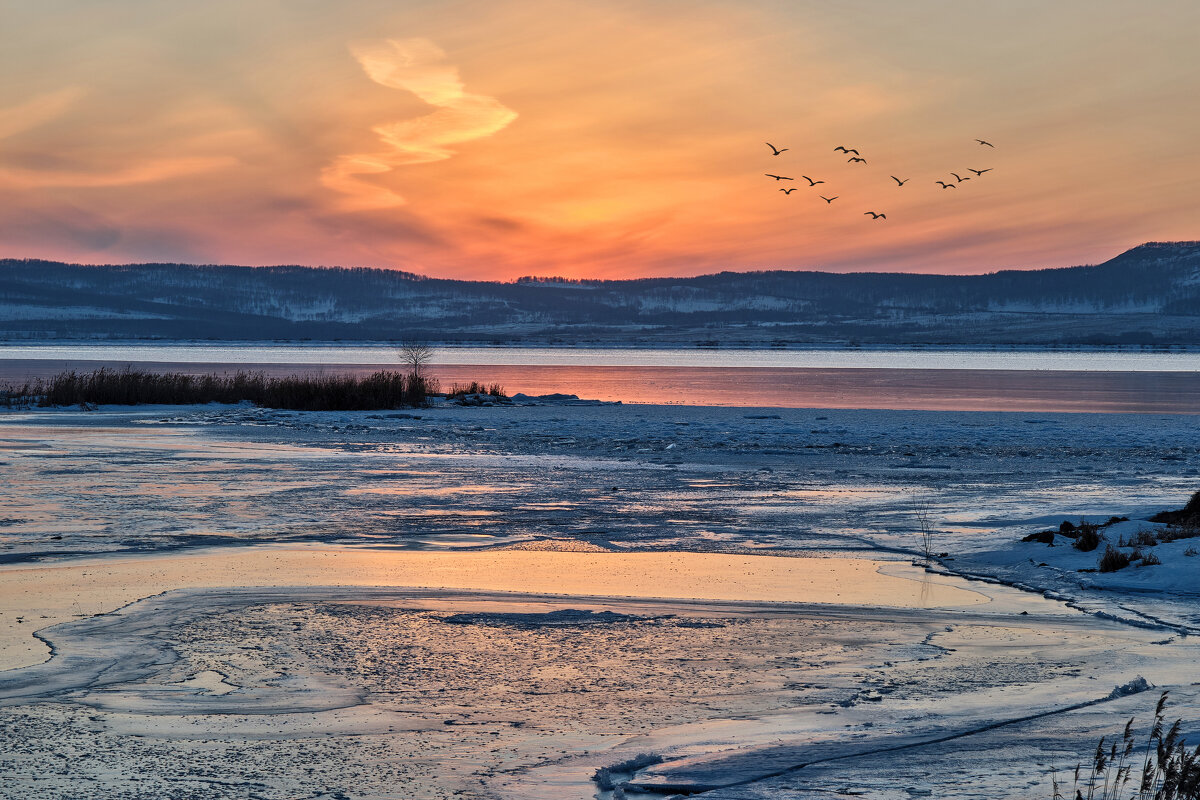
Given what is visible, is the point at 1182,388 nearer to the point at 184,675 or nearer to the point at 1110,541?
the point at 1110,541

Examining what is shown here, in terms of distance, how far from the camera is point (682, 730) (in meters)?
5.73

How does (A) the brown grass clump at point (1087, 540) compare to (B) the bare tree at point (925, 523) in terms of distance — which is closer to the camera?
(A) the brown grass clump at point (1087, 540)

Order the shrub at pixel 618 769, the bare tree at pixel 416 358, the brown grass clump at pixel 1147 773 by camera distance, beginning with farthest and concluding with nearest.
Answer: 1. the bare tree at pixel 416 358
2. the shrub at pixel 618 769
3. the brown grass clump at pixel 1147 773

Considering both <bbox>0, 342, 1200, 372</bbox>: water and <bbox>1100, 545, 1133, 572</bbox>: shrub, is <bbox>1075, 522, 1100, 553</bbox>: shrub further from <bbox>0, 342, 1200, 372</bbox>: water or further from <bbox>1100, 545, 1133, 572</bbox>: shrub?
<bbox>0, 342, 1200, 372</bbox>: water

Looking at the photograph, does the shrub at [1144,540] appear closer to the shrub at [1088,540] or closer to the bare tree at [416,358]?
the shrub at [1088,540]

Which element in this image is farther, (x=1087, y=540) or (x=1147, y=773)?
(x=1087, y=540)

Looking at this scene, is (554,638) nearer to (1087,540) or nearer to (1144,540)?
(1087,540)

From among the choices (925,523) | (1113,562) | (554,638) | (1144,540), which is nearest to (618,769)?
(554,638)

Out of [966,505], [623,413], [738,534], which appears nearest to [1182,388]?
[623,413]

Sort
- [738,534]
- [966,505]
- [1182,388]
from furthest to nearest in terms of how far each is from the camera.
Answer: [1182,388], [966,505], [738,534]

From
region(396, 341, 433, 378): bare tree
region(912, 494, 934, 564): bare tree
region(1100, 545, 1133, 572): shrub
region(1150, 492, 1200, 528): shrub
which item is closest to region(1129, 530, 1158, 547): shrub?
region(1100, 545, 1133, 572): shrub

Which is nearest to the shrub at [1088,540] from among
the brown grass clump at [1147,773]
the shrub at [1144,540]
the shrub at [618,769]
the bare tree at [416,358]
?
the shrub at [1144,540]

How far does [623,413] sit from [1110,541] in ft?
73.5

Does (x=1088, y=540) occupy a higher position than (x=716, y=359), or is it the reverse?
(x=716, y=359)
